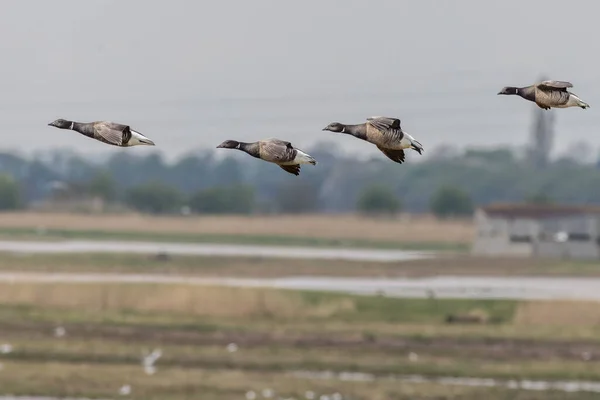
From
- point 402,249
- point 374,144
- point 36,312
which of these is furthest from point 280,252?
point 374,144

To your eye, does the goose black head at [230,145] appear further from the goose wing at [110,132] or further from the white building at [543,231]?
the white building at [543,231]

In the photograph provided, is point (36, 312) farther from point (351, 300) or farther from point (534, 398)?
point (534, 398)

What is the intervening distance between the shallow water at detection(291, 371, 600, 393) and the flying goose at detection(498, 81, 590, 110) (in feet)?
188

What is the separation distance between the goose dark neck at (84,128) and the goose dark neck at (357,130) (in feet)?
3.37

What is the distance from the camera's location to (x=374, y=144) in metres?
5.46

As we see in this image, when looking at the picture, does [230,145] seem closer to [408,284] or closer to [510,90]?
[510,90]

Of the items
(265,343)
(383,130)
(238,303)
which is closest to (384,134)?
(383,130)

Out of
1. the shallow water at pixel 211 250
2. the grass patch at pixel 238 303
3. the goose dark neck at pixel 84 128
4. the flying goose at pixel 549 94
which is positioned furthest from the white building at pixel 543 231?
the goose dark neck at pixel 84 128

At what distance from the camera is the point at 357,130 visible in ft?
18.2

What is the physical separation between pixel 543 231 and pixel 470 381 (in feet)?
319

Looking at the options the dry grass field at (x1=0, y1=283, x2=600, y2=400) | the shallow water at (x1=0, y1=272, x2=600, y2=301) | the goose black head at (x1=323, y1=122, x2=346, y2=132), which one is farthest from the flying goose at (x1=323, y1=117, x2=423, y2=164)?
the shallow water at (x1=0, y1=272, x2=600, y2=301)

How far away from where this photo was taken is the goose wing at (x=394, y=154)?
5.55m

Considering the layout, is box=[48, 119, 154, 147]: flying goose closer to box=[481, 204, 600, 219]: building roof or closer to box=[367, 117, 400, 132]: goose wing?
box=[367, 117, 400, 132]: goose wing

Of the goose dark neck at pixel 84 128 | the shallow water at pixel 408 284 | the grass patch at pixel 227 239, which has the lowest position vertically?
the shallow water at pixel 408 284
